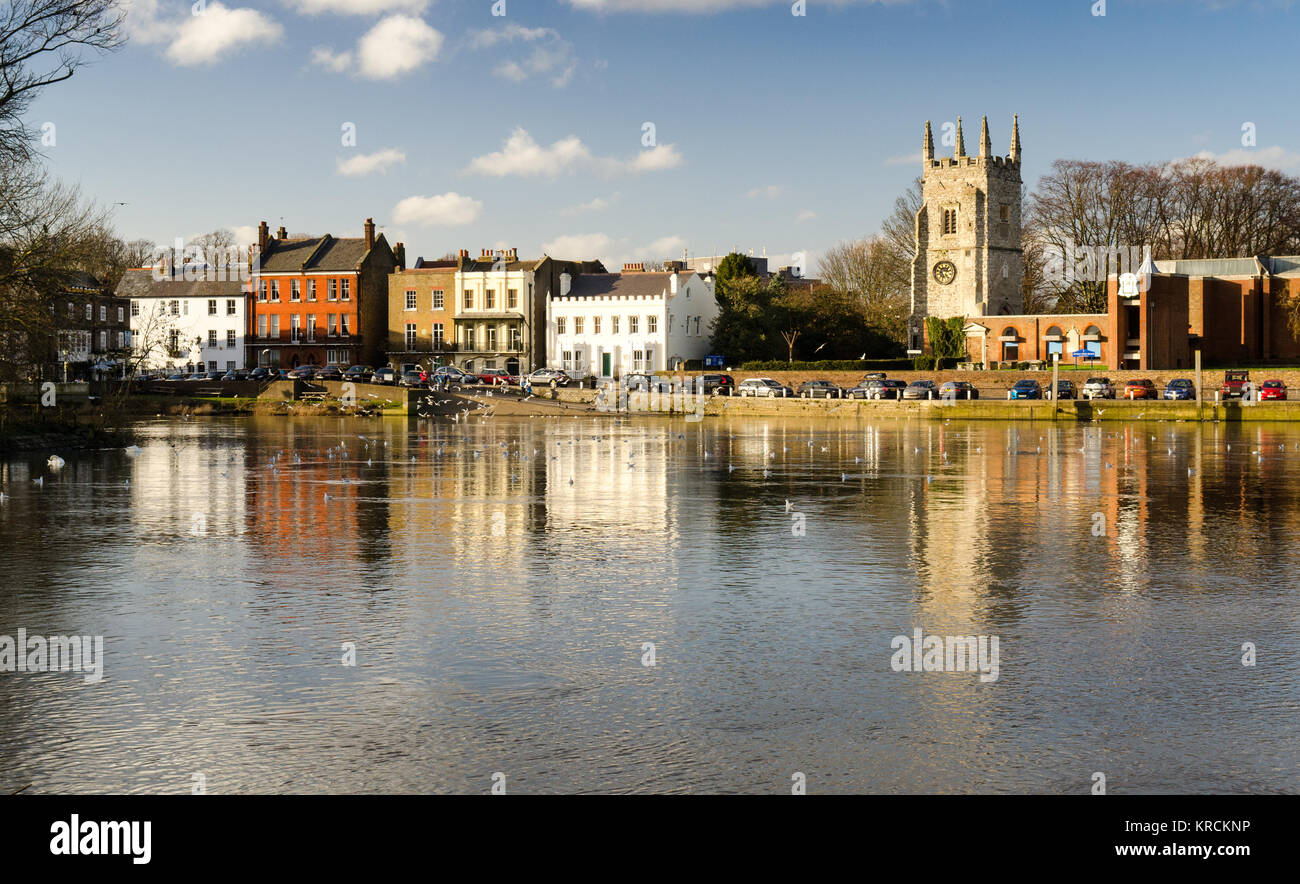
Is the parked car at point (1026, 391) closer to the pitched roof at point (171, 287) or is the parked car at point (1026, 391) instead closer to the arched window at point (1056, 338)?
the arched window at point (1056, 338)

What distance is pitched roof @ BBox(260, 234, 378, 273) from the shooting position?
97.0 metres

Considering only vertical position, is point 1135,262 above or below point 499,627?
above

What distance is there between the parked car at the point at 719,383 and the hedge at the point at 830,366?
4.01 meters

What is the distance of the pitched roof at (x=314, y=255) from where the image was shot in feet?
318

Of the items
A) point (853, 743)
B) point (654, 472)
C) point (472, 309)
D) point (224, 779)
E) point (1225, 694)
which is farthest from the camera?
point (472, 309)

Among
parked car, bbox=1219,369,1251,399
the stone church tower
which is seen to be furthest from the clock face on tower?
parked car, bbox=1219,369,1251,399

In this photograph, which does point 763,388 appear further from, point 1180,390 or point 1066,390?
point 1180,390

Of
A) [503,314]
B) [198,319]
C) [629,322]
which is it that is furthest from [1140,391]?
[198,319]

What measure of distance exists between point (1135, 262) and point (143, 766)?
99.2m

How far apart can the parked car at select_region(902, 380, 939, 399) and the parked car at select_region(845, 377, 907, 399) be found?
1.45 feet

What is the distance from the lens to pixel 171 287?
102 m

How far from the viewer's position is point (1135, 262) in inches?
3787

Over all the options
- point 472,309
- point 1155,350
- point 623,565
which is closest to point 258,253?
point 472,309
